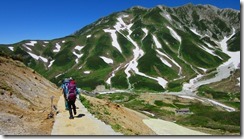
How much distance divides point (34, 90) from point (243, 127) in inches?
935

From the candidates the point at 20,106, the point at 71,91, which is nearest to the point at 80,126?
the point at 71,91

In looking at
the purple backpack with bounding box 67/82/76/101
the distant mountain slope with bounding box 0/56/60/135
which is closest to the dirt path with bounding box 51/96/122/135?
the distant mountain slope with bounding box 0/56/60/135

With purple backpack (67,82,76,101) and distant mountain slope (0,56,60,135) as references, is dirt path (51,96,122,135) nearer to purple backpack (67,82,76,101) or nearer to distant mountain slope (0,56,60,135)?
distant mountain slope (0,56,60,135)

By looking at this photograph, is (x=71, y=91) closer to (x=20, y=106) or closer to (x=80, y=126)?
A: (x=80, y=126)

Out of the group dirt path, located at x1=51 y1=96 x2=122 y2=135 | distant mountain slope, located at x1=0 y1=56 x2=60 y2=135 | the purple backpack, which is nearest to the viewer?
dirt path, located at x1=51 y1=96 x2=122 y2=135

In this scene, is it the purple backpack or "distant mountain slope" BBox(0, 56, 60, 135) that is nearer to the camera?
"distant mountain slope" BBox(0, 56, 60, 135)

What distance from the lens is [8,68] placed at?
37.6 meters

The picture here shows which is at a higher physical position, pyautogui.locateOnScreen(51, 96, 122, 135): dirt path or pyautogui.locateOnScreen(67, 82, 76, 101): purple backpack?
pyautogui.locateOnScreen(67, 82, 76, 101): purple backpack

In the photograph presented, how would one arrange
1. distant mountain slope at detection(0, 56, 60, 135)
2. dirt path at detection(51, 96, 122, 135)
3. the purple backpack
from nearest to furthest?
dirt path at detection(51, 96, 122, 135), distant mountain slope at detection(0, 56, 60, 135), the purple backpack

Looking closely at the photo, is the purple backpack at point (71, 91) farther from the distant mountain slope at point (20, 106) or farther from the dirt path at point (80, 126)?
the distant mountain slope at point (20, 106)

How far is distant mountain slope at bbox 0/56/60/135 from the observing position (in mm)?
20172

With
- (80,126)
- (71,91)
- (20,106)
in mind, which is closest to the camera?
(80,126)

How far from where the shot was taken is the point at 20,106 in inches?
1064

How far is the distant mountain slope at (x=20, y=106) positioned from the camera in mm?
20172
